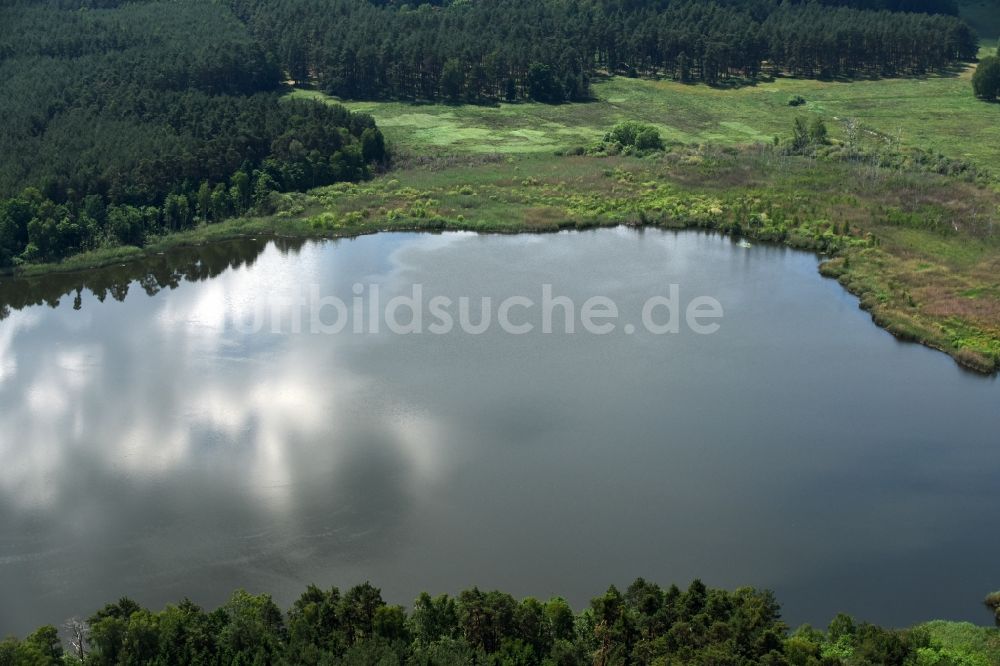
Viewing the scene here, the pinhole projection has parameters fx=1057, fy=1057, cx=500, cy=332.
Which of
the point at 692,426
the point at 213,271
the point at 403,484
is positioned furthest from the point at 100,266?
the point at 692,426

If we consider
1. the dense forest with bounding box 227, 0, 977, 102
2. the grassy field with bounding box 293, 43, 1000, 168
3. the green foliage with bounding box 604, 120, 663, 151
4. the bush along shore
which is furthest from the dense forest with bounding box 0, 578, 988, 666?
the dense forest with bounding box 227, 0, 977, 102

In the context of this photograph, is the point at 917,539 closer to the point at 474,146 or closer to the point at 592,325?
the point at 592,325

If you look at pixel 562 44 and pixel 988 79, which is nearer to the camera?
pixel 988 79

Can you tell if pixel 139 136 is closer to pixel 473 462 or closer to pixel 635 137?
pixel 635 137

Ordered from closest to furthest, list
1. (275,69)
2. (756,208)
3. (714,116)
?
1. (756,208)
2. (714,116)
3. (275,69)

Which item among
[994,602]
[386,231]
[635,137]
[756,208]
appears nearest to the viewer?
[994,602]

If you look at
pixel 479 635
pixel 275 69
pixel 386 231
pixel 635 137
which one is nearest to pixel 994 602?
pixel 479 635

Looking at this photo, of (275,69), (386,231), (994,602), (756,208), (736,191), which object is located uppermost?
(275,69)

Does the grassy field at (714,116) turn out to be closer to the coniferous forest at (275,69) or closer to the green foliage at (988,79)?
the green foliage at (988,79)
